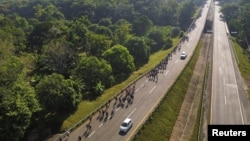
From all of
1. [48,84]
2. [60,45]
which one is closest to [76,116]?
[48,84]

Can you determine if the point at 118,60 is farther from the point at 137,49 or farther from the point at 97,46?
the point at 137,49

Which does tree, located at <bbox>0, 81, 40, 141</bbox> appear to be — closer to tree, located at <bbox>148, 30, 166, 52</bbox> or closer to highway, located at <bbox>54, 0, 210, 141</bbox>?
highway, located at <bbox>54, 0, 210, 141</bbox>

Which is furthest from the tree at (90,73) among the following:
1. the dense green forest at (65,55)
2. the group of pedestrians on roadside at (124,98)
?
the group of pedestrians on roadside at (124,98)

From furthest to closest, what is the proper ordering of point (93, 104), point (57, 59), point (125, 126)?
point (57, 59) → point (93, 104) → point (125, 126)

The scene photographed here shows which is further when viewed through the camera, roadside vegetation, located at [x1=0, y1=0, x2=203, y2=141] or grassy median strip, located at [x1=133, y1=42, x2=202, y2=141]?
grassy median strip, located at [x1=133, y1=42, x2=202, y2=141]

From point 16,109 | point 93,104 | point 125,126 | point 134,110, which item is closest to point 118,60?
point 93,104

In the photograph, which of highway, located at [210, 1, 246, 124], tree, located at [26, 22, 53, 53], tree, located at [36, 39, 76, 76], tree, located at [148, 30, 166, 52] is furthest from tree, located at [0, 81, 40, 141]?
tree, located at [148, 30, 166, 52]
